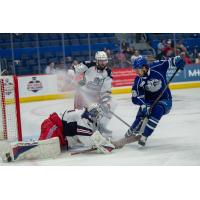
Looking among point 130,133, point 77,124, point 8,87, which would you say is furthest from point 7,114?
point 130,133

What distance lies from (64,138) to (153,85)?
799 mm

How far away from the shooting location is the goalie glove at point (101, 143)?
3.39 metres

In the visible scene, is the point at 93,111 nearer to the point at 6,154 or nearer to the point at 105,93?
the point at 105,93

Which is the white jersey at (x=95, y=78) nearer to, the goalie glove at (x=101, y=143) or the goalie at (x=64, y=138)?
the goalie at (x=64, y=138)

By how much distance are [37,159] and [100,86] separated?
874mm

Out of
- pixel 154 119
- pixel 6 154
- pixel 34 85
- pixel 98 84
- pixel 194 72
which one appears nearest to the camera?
pixel 6 154

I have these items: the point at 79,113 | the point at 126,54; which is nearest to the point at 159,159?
the point at 79,113

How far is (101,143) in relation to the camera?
3.42m

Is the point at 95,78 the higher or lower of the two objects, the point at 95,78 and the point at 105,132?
the higher

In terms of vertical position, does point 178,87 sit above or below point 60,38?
below

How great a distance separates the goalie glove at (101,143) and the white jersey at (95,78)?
0.54m

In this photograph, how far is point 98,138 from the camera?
11.2ft

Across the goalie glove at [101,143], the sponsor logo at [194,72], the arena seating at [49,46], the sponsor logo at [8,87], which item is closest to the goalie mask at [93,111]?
the goalie glove at [101,143]

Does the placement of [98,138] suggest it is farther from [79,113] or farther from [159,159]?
[159,159]
